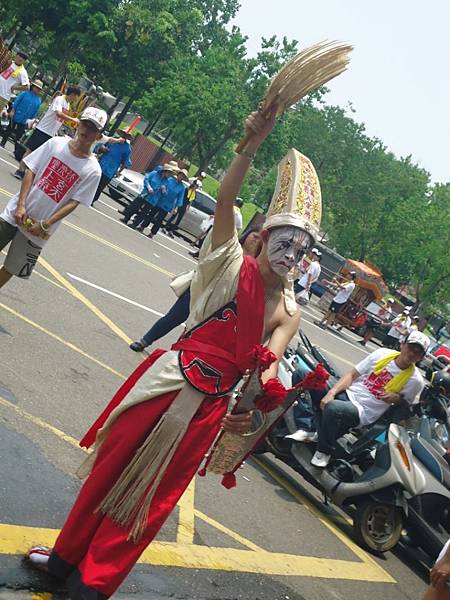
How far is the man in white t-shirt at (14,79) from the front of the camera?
49.8 ft

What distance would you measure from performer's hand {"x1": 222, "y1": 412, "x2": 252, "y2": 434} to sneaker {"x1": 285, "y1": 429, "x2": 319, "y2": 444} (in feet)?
12.0

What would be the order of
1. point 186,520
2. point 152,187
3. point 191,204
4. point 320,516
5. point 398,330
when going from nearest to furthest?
point 186,520 → point 320,516 → point 152,187 → point 191,204 → point 398,330

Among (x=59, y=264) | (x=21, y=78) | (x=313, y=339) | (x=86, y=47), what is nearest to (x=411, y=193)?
(x=86, y=47)

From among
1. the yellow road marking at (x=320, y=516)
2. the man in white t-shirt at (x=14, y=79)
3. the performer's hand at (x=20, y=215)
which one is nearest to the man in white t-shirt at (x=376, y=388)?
the yellow road marking at (x=320, y=516)

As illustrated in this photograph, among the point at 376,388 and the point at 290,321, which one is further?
the point at 376,388

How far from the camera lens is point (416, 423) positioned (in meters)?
7.61

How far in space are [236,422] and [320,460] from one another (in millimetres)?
3648

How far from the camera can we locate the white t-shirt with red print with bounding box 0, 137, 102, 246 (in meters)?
6.56

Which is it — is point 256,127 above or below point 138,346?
above

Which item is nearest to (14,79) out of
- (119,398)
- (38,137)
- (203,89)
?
(38,137)

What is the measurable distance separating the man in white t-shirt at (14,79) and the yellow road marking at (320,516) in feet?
32.1

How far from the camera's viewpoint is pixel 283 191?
378 cm

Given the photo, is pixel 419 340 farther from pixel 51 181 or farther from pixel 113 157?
pixel 113 157

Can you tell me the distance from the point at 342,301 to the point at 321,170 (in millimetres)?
45611
